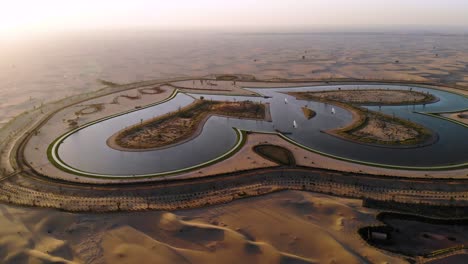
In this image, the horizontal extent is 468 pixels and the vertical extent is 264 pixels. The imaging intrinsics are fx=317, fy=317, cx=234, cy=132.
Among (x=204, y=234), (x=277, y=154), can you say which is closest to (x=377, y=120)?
(x=277, y=154)

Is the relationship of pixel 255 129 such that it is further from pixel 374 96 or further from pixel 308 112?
pixel 374 96

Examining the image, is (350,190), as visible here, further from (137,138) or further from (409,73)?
(409,73)

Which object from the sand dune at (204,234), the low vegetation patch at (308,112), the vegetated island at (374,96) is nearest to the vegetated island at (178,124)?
the low vegetation patch at (308,112)

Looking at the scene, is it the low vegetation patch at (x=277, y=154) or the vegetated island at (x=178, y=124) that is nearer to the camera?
the low vegetation patch at (x=277, y=154)

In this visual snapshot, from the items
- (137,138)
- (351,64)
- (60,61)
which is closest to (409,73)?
(351,64)

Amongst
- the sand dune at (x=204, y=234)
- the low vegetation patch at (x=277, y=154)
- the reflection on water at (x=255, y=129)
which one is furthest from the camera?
the reflection on water at (x=255, y=129)

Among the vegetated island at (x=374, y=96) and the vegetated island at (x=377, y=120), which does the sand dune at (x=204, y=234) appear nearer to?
the vegetated island at (x=377, y=120)
